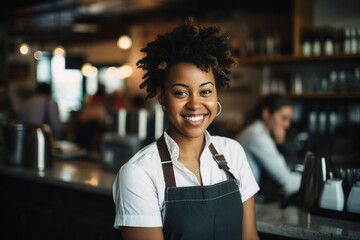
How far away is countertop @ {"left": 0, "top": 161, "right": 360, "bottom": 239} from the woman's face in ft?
2.04

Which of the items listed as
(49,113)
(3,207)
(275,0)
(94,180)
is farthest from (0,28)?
(94,180)

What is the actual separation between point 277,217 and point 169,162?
69 cm

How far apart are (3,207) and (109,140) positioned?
1040 millimetres

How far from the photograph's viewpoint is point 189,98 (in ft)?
4.42

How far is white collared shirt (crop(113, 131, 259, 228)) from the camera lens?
1282mm

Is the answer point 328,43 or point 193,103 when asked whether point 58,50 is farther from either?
point 193,103

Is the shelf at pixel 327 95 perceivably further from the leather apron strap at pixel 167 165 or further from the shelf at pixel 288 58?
Result: the leather apron strap at pixel 167 165

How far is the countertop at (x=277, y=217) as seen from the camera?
1584mm

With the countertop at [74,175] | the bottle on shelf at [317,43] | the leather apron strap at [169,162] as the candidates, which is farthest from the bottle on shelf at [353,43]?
the leather apron strap at [169,162]

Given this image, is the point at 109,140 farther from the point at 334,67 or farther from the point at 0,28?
the point at 0,28

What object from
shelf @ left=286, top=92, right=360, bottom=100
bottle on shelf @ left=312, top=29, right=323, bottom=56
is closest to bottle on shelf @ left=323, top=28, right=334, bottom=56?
bottle on shelf @ left=312, top=29, right=323, bottom=56

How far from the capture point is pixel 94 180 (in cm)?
239

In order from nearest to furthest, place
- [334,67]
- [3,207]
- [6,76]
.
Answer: [3,207], [334,67], [6,76]

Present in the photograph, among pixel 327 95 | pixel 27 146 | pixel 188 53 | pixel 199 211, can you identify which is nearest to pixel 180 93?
pixel 188 53
